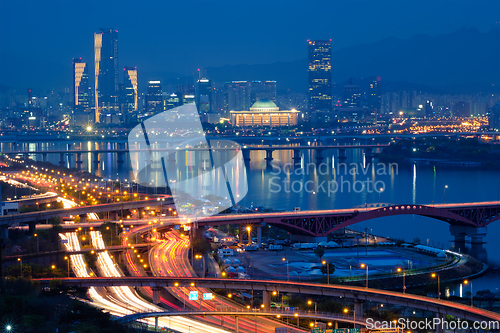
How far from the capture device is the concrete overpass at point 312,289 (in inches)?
247

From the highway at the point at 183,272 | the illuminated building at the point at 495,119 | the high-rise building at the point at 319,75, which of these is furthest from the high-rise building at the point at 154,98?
the highway at the point at 183,272

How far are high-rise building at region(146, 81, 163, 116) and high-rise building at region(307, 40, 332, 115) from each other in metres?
15.2

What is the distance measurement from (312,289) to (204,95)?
206 ft

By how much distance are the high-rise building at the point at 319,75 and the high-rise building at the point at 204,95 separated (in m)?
10.5

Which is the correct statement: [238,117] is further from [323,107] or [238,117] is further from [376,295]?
[376,295]

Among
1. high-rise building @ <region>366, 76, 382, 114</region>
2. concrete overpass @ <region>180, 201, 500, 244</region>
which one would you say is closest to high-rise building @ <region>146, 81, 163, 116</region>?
high-rise building @ <region>366, 76, 382, 114</region>

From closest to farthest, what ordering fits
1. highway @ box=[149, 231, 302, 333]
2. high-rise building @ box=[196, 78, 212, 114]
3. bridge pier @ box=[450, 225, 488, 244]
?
highway @ box=[149, 231, 302, 333]
bridge pier @ box=[450, 225, 488, 244]
high-rise building @ box=[196, 78, 212, 114]

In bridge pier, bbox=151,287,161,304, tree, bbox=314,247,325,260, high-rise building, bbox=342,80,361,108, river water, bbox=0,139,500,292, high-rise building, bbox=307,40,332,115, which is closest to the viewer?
bridge pier, bbox=151,287,161,304

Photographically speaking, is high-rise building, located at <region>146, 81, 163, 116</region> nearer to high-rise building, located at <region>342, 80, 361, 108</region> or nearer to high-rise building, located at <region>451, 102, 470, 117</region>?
high-rise building, located at <region>342, 80, 361, 108</region>

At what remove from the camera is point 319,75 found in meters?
72.5

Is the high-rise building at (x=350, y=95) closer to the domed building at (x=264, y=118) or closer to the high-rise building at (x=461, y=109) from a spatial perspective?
the high-rise building at (x=461, y=109)

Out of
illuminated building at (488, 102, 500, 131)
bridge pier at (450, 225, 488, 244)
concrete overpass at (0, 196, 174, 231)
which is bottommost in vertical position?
bridge pier at (450, 225, 488, 244)

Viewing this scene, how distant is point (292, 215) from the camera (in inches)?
472

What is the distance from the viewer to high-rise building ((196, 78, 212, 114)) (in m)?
67.4
